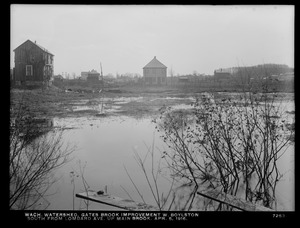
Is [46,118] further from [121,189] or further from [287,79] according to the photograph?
[287,79]

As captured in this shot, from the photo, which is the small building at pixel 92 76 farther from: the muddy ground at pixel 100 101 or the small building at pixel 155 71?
the small building at pixel 155 71

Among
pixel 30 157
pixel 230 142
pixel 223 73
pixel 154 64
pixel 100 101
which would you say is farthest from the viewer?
pixel 100 101

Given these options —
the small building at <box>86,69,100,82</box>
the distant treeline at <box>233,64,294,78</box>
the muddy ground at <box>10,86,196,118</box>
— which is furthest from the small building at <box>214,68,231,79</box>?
the small building at <box>86,69,100,82</box>

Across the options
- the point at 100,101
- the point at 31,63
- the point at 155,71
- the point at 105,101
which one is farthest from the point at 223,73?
the point at 31,63

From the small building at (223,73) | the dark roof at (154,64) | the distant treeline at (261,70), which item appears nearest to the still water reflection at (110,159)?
the dark roof at (154,64)

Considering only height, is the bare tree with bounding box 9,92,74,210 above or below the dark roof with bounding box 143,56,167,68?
below

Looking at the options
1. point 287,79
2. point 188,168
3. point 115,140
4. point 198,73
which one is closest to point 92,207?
point 115,140

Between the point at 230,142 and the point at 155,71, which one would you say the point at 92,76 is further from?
the point at 230,142

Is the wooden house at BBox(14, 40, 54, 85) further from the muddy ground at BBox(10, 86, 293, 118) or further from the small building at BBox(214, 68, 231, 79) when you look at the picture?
the small building at BBox(214, 68, 231, 79)
